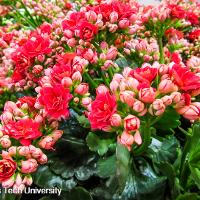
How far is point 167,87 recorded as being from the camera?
56cm

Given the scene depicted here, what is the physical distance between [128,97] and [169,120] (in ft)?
0.37

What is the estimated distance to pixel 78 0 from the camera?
1.38 meters

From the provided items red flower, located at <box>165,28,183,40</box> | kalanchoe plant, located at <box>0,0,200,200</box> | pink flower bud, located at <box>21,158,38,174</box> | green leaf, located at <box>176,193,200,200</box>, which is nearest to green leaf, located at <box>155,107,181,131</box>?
kalanchoe plant, located at <box>0,0,200,200</box>

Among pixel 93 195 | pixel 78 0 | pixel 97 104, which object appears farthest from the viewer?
pixel 78 0

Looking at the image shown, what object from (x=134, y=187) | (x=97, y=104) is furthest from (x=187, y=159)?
(x=97, y=104)

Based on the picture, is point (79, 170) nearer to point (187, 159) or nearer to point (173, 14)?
point (187, 159)

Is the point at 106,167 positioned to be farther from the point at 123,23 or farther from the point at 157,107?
the point at 123,23

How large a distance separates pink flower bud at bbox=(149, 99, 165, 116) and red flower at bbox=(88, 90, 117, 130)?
0.06 metres

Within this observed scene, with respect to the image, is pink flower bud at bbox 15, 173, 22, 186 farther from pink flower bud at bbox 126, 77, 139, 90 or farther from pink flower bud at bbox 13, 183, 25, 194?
pink flower bud at bbox 126, 77, 139, 90

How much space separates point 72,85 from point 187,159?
24 cm

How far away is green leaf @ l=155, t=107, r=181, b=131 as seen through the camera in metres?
0.61

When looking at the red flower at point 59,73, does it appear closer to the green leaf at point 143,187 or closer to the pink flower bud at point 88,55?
the pink flower bud at point 88,55

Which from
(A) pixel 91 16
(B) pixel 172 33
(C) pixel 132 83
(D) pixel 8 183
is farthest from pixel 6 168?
(B) pixel 172 33

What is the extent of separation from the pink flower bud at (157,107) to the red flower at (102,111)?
0.06 metres
